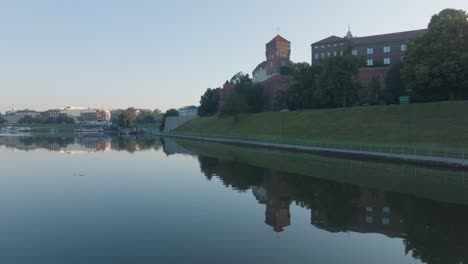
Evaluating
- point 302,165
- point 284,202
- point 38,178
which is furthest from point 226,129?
point 284,202

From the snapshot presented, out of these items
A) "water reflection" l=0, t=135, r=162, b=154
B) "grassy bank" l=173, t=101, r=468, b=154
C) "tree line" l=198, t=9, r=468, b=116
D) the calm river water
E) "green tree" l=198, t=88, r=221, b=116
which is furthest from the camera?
"green tree" l=198, t=88, r=221, b=116

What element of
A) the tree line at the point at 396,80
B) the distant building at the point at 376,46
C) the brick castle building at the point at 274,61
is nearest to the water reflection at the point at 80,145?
the tree line at the point at 396,80

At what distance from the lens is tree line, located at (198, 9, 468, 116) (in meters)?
50.4

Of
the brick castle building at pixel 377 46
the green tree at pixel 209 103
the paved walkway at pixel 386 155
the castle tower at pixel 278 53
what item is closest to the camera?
the paved walkway at pixel 386 155

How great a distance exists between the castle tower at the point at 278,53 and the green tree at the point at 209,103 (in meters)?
27.1

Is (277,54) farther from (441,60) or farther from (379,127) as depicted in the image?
(379,127)

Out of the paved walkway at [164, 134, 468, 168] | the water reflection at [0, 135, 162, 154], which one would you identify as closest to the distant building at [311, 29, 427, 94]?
the paved walkway at [164, 134, 468, 168]

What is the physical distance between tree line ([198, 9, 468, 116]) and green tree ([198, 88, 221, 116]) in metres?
26.2

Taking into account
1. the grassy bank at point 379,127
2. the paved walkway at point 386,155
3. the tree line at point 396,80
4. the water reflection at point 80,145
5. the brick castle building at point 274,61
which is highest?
the brick castle building at point 274,61

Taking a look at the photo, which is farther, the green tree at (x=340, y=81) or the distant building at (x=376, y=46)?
the distant building at (x=376, y=46)

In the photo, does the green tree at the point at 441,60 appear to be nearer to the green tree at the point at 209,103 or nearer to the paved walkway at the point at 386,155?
the paved walkway at the point at 386,155

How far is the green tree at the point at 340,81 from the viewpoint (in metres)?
71.5

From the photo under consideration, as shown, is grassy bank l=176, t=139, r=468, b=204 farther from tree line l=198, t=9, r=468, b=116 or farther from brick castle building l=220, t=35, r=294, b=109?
brick castle building l=220, t=35, r=294, b=109

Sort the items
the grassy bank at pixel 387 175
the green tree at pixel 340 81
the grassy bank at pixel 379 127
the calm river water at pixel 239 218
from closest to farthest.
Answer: the calm river water at pixel 239 218 → the grassy bank at pixel 387 175 → the grassy bank at pixel 379 127 → the green tree at pixel 340 81
